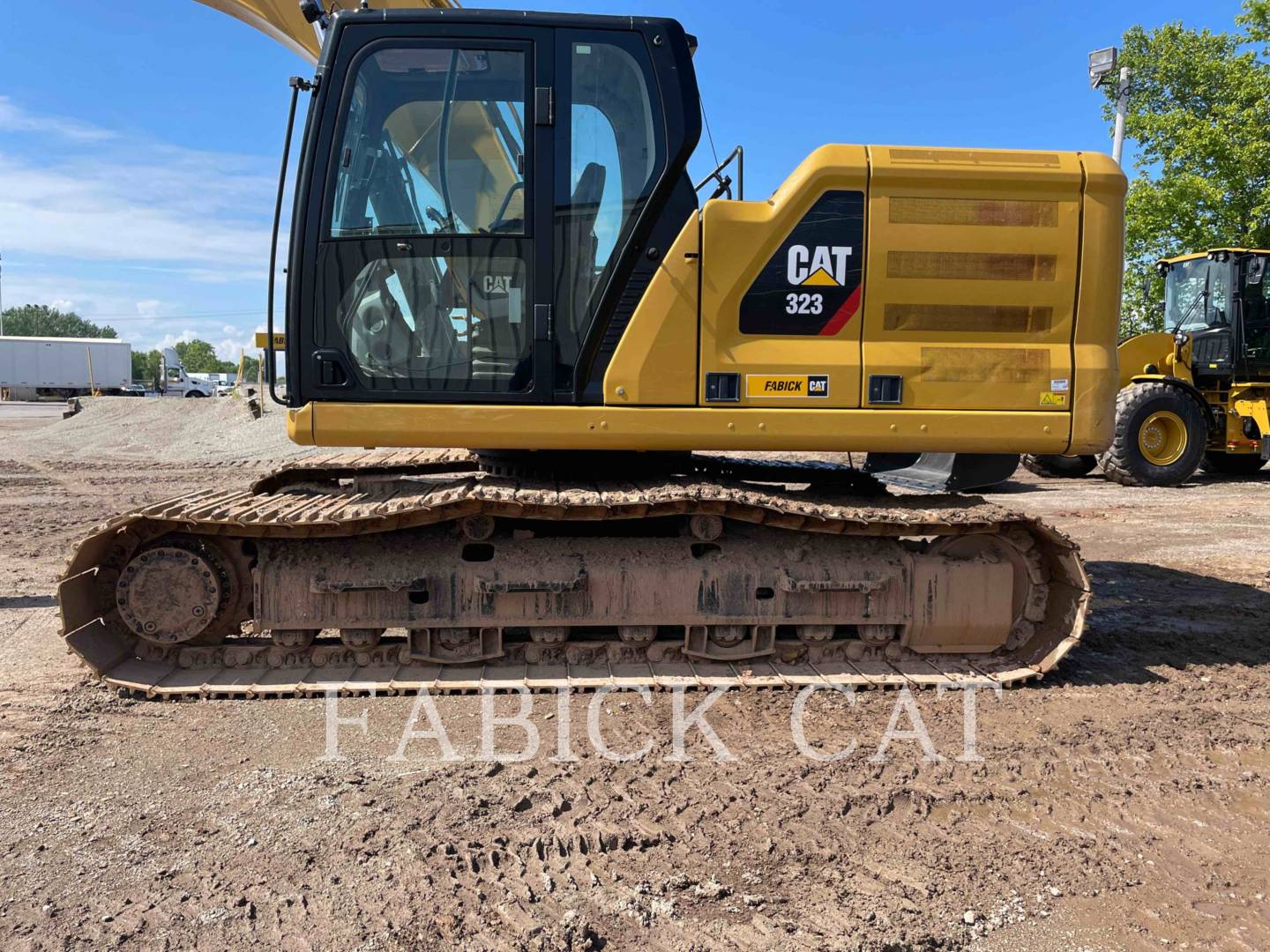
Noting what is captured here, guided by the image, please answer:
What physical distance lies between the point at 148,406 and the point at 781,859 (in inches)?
837

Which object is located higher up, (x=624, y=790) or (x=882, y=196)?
(x=882, y=196)

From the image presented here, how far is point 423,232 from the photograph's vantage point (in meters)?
3.79

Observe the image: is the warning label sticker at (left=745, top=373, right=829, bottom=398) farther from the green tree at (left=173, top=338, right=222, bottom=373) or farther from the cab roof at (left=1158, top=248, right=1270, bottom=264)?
the green tree at (left=173, top=338, right=222, bottom=373)

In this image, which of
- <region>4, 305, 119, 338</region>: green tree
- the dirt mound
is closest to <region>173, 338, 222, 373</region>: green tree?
<region>4, 305, 119, 338</region>: green tree

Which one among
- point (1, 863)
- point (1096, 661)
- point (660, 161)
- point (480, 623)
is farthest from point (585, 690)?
point (1096, 661)

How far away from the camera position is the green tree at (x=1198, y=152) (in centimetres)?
1877

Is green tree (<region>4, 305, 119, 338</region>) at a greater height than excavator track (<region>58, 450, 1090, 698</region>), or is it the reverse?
green tree (<region>4, 305, 119, 338</region>)

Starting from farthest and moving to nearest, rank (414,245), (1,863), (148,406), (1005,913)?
(148,406) → (414,245) → (1,863) → (1005,913)

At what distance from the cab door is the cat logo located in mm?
1176

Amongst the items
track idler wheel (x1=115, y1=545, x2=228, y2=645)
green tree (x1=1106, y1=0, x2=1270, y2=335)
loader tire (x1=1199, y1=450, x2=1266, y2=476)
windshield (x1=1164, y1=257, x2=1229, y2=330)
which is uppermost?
green tree (x1=1106, y1=0, x2=1270, y2=335)

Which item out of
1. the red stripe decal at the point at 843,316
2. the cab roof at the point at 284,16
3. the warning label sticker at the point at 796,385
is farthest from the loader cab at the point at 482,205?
the cab roof at the point at 284,16

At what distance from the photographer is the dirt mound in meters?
15.1

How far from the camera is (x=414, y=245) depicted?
3.78 metres

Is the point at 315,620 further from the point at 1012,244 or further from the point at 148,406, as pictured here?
the point at 148,406
